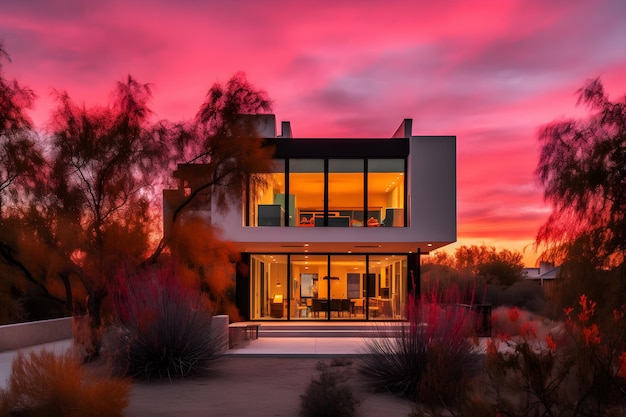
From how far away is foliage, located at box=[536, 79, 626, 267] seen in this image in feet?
46.3

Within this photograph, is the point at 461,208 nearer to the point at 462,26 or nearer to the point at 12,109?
the point at 462,26

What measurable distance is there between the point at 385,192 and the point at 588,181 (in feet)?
33.8

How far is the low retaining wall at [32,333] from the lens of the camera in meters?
17.0

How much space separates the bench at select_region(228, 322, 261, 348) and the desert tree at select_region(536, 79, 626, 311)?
27.0 ft

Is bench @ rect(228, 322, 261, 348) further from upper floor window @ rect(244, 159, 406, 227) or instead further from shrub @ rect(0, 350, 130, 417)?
shrub @ rect(0, 350, 130, 417)

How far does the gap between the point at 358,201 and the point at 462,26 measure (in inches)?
363

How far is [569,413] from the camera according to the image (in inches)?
233

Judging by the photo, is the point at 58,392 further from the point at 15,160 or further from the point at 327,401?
the point at 15,160

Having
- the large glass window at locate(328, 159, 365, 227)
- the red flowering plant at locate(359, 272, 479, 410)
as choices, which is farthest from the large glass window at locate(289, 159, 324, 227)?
the red flowering plant at locate(359, 272, 479, 410)

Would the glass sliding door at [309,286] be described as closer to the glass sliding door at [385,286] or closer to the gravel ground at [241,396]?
the glass sliding door at [385,286]

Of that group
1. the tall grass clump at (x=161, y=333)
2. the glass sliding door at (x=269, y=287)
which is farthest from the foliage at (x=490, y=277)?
the tall grass clump at (x=161, y=333)

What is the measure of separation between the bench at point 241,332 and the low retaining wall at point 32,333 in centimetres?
485

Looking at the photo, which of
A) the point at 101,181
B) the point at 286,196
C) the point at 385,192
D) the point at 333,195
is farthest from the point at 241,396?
the point at 385,192

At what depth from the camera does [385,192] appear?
24.3m
